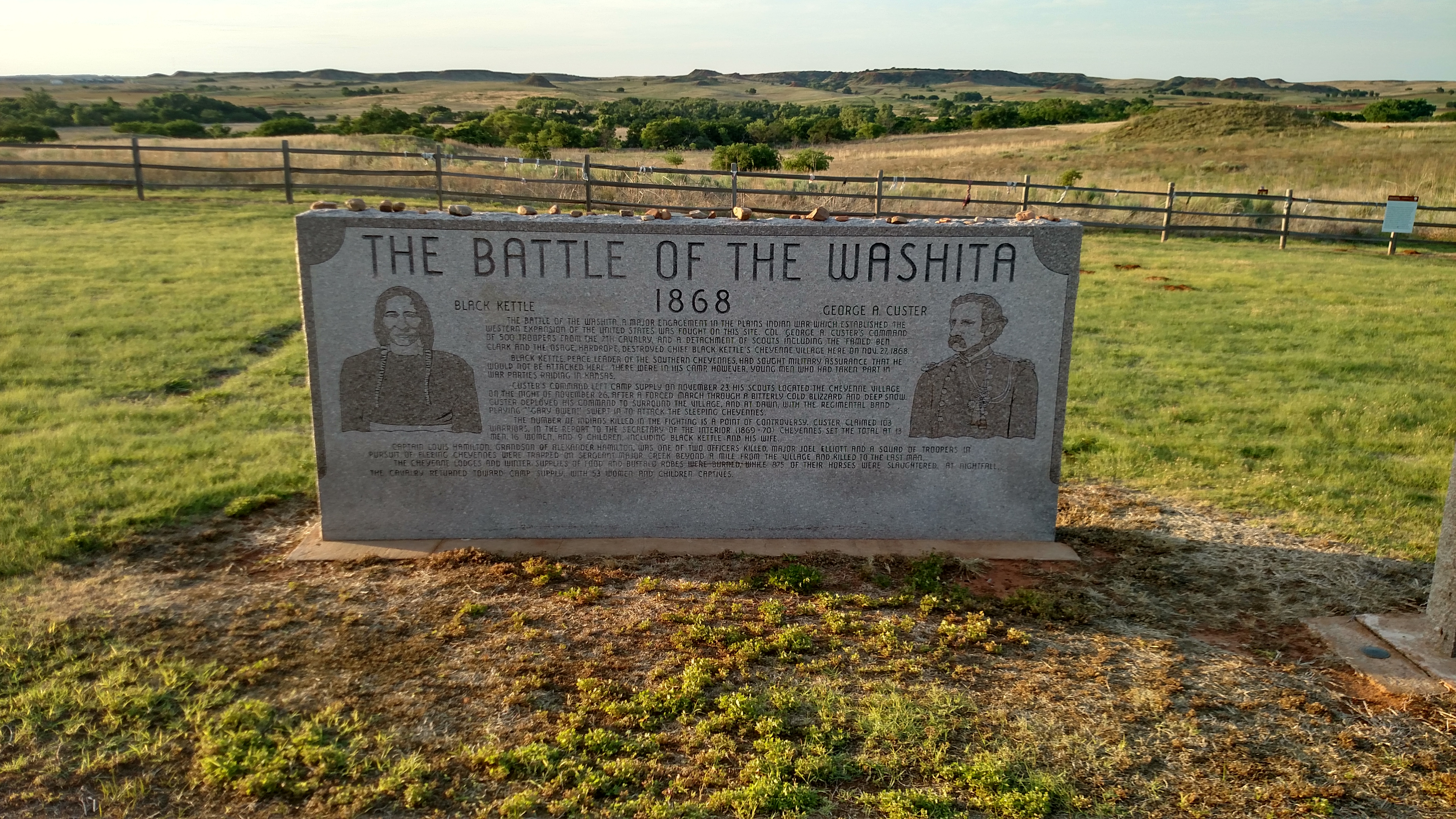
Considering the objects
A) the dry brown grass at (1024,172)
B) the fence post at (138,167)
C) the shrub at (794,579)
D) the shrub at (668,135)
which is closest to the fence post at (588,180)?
the dry brown grass at (1024,172)

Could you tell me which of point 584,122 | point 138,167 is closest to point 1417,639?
point 138,167

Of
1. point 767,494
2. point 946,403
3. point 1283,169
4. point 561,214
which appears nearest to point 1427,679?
point 946,403

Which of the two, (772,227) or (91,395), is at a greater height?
(772,227)

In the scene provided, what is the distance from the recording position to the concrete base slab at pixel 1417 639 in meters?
3.68

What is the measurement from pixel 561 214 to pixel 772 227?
42.9 inches

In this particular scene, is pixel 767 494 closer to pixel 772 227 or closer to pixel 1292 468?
pixel 772 227

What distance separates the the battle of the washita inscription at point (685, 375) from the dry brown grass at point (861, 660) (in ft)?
1.35

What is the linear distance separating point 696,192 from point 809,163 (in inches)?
413

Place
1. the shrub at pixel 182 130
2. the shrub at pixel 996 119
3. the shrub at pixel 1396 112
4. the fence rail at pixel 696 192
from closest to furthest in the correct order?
the fence rail at pixel 696 192 → the shrub at pixel 182 130 → the shrub at pixel 1396 112 → the shrub at pixel 996 119

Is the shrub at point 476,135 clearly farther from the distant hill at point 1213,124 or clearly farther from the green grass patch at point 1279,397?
the green grass patch at point 1279,397

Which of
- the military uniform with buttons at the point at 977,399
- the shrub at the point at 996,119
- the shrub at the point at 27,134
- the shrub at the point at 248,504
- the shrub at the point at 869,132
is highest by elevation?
the shrub at the point at 996,119

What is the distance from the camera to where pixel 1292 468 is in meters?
6.28

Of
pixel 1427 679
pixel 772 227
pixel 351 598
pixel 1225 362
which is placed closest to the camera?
pixel 1427 679

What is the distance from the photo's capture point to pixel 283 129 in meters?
42.6
